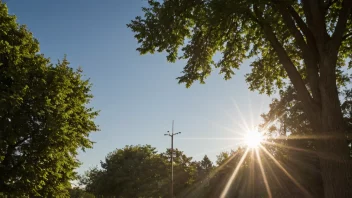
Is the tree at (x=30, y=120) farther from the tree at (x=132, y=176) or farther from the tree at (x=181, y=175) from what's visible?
the tree at (x=181, y=175)

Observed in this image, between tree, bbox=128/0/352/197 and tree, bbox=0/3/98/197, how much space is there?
8068mm

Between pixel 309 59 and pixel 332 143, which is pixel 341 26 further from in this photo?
pixel 332 143

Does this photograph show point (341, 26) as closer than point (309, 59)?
Yes

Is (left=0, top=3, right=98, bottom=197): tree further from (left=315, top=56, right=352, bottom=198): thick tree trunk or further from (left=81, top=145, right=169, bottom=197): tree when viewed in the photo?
(left=81, top=145, right=169, bottom=197): tree

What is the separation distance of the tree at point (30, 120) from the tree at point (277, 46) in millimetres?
8068

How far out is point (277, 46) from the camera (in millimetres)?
10250

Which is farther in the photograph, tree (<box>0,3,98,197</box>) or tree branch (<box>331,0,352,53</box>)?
tree (<box>0,3,98,197</box>)

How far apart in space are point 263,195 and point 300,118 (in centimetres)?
Answer: 1128

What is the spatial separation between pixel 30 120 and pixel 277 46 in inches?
560

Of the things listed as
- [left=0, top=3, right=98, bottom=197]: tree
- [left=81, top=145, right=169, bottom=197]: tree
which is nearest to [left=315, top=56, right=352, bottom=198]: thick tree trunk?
[left=0, top=3, right=98, bottom=197]: tree

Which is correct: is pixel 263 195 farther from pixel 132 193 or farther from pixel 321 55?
pixel 132 193

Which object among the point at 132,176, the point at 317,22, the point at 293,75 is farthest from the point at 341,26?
the point at 132,176

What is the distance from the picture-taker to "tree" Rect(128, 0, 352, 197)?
8273 millimetres

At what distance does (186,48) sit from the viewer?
481 inches
